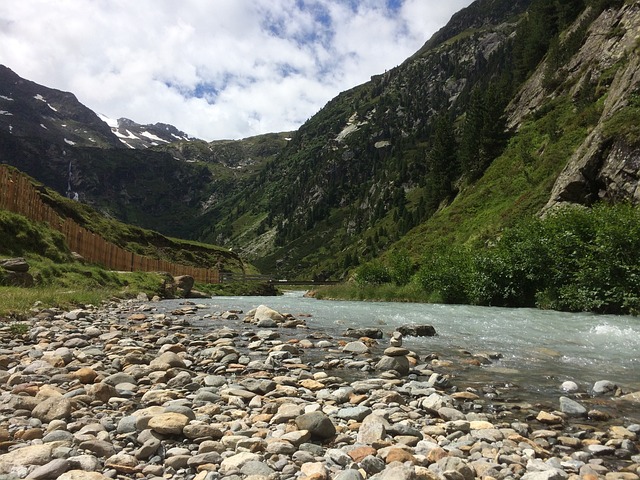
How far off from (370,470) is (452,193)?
3479 inches

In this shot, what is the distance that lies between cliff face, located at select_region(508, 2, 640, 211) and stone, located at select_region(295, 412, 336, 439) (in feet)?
117

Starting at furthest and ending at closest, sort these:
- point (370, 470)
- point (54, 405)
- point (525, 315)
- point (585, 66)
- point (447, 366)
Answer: point (585, 66) < point (525, 315) < point (447, 366) < point (54, 405) < point (370, 470)

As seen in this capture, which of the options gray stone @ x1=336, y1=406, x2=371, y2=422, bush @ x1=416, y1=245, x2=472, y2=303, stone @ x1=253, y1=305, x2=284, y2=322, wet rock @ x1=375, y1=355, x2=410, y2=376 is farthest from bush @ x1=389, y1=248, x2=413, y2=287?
gray stone @ x1=336, y1=406, x2=371, y2=422

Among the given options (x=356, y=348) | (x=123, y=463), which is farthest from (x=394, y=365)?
(x=123, y=463)

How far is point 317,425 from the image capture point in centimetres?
537

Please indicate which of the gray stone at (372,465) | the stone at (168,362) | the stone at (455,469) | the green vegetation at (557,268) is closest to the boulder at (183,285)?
the green vegetation at (557,268)

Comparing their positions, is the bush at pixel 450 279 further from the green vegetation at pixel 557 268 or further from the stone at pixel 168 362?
the stone at pixel 168 362

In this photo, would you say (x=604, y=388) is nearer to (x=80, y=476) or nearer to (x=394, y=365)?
(x=394, y=365)

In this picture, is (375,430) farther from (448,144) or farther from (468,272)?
(448,144)

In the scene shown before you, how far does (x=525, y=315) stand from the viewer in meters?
22.2

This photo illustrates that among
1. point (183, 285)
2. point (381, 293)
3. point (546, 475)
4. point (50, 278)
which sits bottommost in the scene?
point (183, 285)

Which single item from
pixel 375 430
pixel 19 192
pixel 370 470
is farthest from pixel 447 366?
pixel 19 192

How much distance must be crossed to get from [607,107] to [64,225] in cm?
6074

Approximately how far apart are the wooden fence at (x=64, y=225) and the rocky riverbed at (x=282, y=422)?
96.6ft
